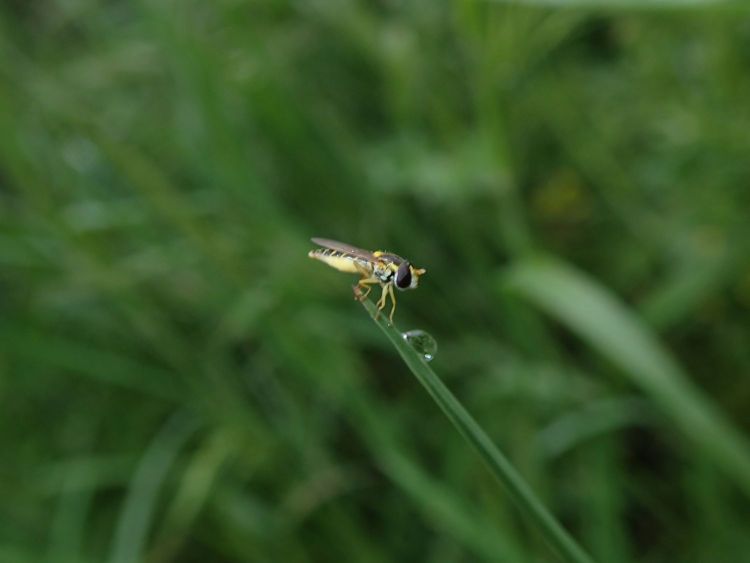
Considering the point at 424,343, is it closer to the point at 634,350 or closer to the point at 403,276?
the point at 403,276

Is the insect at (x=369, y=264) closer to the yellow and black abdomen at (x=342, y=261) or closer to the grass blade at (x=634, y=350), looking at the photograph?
the yellow and black abdomen at (x=342, y=261)

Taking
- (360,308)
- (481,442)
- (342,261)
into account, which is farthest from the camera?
(360,308)

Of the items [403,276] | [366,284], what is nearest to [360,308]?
[366,284]

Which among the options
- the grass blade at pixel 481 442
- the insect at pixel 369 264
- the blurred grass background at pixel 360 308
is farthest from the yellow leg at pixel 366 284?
the blurred grass background at pixel 360 308

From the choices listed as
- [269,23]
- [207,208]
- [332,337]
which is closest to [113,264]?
[207,208]

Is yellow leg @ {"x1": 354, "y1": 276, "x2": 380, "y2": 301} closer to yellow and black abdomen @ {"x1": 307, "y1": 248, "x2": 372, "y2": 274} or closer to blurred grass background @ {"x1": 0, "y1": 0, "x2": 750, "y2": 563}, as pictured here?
yellow and black abdomen @ {"x1": 307, "y1": 248, "x2": 372, "y2": 274}
